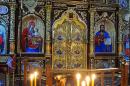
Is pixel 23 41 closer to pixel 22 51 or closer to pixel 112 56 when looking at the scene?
pixel 22 51

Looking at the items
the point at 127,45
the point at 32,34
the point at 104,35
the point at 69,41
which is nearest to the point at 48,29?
the point at 32,34

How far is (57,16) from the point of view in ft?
45.7

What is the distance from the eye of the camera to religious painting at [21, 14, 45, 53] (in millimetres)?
13547

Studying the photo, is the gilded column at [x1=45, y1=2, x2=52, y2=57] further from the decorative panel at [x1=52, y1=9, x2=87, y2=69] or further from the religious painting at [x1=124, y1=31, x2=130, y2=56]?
the religious painting at [x1=124, y1=31, x2=130, y2=56]

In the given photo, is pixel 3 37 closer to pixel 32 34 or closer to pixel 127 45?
pixel 32 34

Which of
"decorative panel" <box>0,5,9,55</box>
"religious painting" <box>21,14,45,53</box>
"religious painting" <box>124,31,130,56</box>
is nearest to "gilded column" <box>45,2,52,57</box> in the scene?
"religious painting" <box>21,14,45,53</box>

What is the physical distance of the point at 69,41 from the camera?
555 inches

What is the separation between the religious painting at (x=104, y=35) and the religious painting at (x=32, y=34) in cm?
250

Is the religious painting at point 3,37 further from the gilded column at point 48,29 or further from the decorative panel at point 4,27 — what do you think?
the gilded column at point 48,29

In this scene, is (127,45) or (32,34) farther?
(127,45)

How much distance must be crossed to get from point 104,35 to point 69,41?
65.9 inches

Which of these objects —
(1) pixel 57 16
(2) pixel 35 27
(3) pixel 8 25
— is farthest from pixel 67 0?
(3) pixel 8 25

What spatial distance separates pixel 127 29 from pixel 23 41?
4.78 metres

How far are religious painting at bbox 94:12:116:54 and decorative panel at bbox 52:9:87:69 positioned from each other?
2.08 feet
